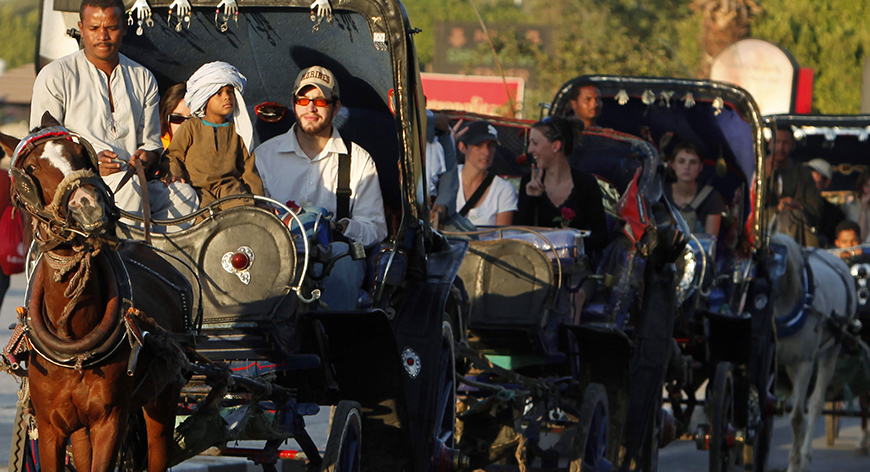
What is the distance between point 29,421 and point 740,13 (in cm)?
2491

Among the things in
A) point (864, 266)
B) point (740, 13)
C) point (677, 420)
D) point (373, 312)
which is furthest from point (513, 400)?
point (740, 13)

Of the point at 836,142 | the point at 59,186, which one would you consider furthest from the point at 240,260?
the point at 836,142

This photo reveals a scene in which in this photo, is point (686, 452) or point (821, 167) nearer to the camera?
point (686, 452)

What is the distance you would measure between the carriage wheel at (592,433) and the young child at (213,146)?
2.17 m

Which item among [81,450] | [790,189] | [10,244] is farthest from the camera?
[790,189]

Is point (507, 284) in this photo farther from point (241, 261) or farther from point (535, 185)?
point (241, 261)

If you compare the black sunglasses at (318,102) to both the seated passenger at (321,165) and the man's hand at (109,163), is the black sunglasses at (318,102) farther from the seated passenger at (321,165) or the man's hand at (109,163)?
the man's hand at (109,163)

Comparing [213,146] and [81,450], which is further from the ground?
[213,146]

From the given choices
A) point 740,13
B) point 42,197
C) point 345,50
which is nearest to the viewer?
point 42,197

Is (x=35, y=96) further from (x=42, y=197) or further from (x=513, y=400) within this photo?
(x=513, y=400)

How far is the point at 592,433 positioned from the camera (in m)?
6.61

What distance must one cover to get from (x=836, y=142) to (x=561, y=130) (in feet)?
18.8

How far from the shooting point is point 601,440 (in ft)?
22.0

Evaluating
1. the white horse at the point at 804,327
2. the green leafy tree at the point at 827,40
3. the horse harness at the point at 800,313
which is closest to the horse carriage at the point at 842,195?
the white horse at the point at 804,327
